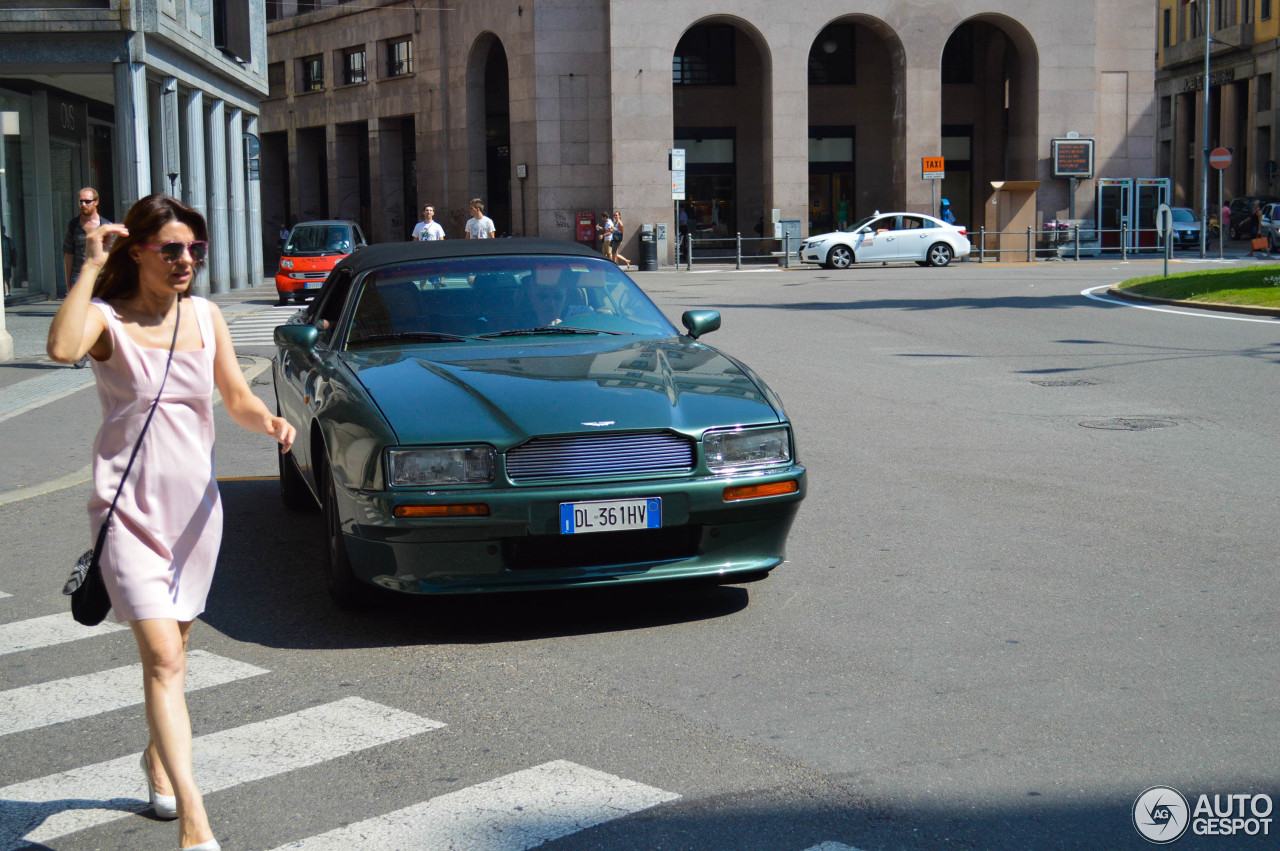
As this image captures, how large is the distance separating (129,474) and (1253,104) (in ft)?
249

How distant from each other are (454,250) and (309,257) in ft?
72.2

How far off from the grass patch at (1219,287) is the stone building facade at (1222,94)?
3533cm

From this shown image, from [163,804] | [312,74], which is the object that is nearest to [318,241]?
[163,804]

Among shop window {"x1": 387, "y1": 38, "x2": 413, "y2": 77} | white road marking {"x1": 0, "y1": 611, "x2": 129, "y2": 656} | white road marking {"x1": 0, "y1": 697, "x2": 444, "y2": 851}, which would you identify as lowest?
white road marking {"x1": 0, "y1": 697, "x2": 444, "y2": 851}

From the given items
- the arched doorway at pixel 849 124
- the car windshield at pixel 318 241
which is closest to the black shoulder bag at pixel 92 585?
the car windshield at pixel 318 241

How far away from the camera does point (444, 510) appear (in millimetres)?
5414

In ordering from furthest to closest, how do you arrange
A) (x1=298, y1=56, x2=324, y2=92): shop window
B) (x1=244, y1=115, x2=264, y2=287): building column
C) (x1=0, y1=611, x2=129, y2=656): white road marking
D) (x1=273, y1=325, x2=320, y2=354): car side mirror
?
1. (x1=298, y1=56, x2=324, y2=92): shop window
2. (x1=244, y1=115, x2=264, y2=287): building column
3. (x1=273, y1=325, x2=320, y2=354): car side mirror
4. (x1=0, y1=611, x2=129, y2=656): white road marking

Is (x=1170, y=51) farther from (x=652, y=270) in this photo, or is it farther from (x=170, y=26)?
(x=170, y=26)

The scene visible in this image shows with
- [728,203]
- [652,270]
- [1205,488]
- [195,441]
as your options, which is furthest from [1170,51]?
[195,441]

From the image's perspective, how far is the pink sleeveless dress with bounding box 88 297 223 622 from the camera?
3.66m

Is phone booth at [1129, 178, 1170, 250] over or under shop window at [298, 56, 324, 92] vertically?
under

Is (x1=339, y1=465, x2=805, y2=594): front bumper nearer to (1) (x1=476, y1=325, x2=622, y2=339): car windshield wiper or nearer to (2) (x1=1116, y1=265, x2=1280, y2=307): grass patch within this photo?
(1) (x1=476, y1=325, x2=622, y2=339): car windshield wiper

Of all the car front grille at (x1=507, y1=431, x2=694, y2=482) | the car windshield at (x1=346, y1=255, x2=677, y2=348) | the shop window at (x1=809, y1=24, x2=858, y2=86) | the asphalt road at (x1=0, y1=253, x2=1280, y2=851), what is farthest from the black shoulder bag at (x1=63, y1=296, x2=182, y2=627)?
the shop window at (x1=809, y1=24, x2=858, y2=86)

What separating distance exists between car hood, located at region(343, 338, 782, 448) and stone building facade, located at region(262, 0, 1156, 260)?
40.7 meters
